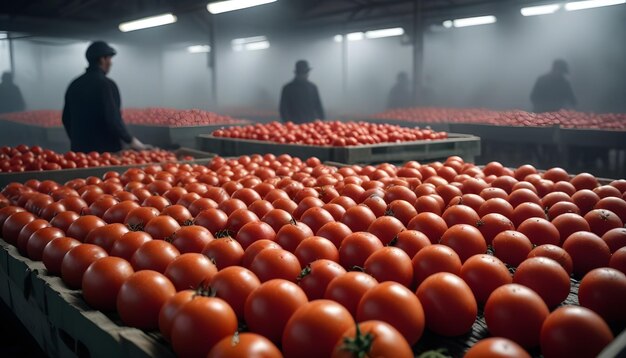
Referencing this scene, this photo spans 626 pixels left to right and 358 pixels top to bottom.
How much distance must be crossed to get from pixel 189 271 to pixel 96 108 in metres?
4.66

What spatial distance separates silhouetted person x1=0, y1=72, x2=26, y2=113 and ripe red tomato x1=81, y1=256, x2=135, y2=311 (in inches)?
526

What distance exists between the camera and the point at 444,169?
3.24 m

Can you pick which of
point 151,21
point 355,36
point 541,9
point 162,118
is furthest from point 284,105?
point 355,36

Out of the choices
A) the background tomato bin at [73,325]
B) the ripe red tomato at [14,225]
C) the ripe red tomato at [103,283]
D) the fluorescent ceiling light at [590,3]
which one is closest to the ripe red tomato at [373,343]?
the background tomato bin at [73,325]

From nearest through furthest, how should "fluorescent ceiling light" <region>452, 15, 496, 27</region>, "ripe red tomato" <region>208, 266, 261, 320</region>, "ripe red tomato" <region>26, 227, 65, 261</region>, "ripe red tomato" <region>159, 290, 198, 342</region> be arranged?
"ripe red tomato" <region>159, 290, 198, 342</region>
"ripe red tomato" <region>208, 266, 261, 320</region>
"ripe red tomato" <region>26, 227, 65, 261</region>
"fluorescent ceiling light" <region>452, 15, 496, 27</region>

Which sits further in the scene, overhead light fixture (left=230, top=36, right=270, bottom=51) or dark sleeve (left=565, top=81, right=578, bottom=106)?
overhead light fixture (left=230, top=36, right=270, bottom=51)

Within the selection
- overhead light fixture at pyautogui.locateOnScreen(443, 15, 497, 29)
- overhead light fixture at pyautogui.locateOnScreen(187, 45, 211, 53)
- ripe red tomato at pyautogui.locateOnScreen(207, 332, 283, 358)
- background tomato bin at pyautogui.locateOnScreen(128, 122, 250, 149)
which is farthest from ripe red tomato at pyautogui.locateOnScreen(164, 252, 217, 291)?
overhead light fixture at pyautogui.locateOnScreen(187, 45, 211, 53)

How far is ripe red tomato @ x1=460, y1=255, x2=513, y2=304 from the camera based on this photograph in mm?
1499

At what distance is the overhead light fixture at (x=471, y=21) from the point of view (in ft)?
41.5

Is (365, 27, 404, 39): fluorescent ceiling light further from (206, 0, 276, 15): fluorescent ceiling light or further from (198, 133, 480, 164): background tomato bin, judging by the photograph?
(198, 133, 480, 164): background tomato bin

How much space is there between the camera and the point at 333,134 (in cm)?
571

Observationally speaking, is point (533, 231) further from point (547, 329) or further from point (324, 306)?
point (324, 306)

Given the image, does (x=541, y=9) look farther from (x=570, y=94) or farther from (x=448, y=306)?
(x=448, y=306)

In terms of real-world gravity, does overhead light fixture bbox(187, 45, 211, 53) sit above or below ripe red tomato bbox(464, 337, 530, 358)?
above
